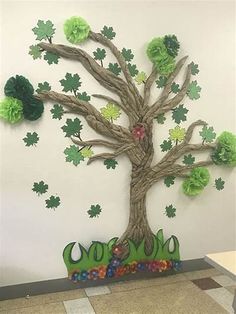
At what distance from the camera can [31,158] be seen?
2.22 metres

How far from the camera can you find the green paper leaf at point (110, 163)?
2.39 m

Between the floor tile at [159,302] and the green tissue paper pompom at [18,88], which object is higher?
the green tissue paper pompom at [18,88]

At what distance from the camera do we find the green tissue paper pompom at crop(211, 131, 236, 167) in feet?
8.45

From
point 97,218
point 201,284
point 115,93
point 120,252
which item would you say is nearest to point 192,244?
point 201,284

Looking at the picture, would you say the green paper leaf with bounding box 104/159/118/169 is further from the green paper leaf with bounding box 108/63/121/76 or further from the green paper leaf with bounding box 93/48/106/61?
the green paper leaf with bounding box 93/48/106/61

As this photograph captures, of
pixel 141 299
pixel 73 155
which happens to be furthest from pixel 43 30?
pixel 141 299

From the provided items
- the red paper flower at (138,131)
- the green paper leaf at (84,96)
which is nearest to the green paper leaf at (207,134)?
the red paper flower at (138,131)

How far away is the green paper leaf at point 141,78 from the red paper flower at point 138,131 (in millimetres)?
323

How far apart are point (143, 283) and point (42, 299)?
771mm

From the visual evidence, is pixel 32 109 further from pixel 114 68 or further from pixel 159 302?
pixel 159 302

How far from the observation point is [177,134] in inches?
100

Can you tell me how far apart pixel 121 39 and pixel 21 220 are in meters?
1.46

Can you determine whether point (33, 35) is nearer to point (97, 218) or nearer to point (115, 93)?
point (115, 93)

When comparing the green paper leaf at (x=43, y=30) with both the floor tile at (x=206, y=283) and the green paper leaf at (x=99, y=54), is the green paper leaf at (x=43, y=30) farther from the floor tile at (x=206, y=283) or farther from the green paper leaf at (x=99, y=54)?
the floor tile at (x=206, y=283)
